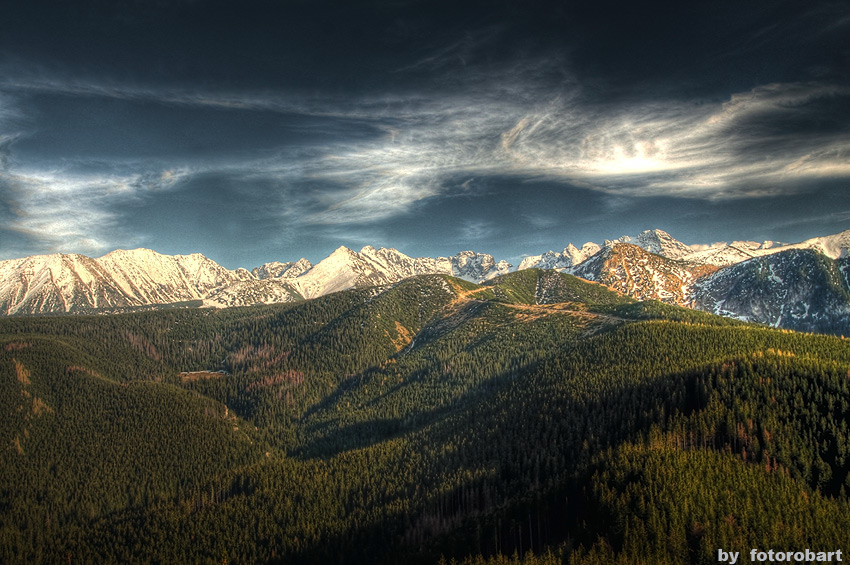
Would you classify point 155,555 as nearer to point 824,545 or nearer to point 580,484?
point 580,484

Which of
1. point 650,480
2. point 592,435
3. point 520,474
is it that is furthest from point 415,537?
point 650,480

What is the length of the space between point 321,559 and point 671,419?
140544mm

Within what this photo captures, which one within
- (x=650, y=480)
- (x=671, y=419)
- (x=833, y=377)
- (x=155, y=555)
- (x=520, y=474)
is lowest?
(x=155, y=555)

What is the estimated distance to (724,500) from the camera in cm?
A: 12169

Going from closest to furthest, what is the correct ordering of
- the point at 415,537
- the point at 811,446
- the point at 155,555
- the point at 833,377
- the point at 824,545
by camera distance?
the point at 824,545 < the point at 811,446 < the point at 833,377 < the point at 415,537 < the point at 155,555

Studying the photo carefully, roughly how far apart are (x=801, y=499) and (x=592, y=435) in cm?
6530

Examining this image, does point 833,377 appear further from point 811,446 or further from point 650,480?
point 650,480

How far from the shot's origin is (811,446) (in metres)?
139

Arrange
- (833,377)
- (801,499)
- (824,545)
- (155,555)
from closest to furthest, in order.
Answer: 1. (824,545)
2. (801,499)
3. (833,377)
4. (155,555)

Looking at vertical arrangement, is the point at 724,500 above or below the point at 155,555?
above

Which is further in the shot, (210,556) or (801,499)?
(210,556)

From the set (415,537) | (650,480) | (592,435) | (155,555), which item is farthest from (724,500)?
(155,555)

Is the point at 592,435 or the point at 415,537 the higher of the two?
the point at 592,435

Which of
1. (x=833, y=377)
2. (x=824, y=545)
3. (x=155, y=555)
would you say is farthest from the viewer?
(x=155, y=555)
